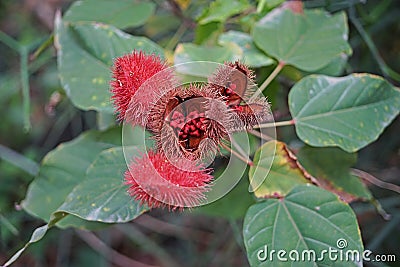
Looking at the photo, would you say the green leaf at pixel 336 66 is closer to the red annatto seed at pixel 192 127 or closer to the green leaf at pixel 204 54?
the green leaf at pixel 204 54

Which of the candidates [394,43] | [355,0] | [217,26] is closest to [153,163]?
[217,26]

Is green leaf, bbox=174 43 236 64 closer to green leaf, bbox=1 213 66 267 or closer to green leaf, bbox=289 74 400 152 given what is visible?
green leaf, bbox=289 74 400 152

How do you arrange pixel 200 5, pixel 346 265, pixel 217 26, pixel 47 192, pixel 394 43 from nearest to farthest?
pixel 346 265
pixel 47 192
pixel 217 26
pixel 200 5
pixel 394 43

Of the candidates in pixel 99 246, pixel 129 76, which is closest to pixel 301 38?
pixel 129 76

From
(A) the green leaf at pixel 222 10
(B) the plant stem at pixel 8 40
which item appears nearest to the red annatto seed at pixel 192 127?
(A) the green leaf at pixel 222 10

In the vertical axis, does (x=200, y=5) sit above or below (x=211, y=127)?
below

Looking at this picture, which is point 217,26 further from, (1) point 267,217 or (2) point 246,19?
(1) point 267,217
